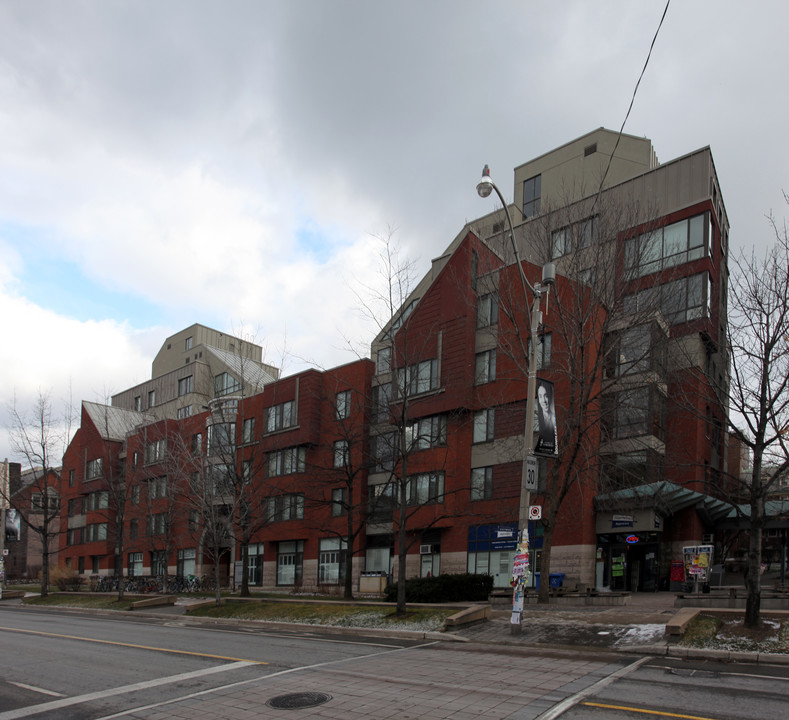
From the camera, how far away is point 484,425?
1299 inches

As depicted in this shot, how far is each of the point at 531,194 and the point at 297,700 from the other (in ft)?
140

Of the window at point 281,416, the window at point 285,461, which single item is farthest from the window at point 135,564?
the window at point 281,416

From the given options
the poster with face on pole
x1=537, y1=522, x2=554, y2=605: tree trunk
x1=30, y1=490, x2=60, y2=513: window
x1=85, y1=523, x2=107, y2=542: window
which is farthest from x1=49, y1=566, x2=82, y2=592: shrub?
the poster with face on pole

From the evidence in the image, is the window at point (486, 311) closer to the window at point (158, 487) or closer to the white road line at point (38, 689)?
the window at point (158, 487)

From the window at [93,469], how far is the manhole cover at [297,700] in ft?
174

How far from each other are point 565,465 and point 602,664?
15.2 meters

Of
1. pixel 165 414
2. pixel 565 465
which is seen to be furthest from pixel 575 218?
pixel 165 414

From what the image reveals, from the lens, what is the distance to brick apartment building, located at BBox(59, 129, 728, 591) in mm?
22391

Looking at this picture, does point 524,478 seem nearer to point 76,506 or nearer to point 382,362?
point 382,362

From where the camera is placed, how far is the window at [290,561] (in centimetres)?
4097

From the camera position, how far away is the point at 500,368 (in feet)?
105

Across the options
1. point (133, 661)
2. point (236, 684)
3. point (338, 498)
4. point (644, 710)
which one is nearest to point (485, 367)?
point (338, 498)

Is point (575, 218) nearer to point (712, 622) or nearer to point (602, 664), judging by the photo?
point (712, 622)

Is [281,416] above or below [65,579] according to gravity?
above
